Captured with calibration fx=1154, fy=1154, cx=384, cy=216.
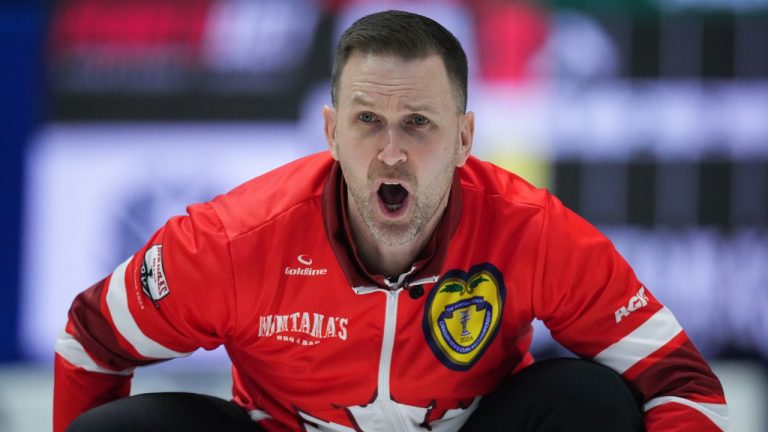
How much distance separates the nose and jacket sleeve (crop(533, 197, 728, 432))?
0.34 meters

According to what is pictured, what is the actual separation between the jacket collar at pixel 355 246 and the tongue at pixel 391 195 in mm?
84

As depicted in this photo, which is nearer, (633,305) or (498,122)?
(633,305)

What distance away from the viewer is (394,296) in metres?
2.29

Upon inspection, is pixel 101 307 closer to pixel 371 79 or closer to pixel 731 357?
pixel 371 79

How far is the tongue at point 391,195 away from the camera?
90.9 inches

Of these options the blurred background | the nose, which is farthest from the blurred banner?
the nose

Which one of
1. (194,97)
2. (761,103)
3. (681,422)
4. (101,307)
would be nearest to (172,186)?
(194,97)

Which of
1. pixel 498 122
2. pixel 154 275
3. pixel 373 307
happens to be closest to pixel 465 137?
pixel 373 307

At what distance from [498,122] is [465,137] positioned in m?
1.82

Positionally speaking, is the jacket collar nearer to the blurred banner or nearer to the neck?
the neck

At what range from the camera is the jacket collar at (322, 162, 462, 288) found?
228cm

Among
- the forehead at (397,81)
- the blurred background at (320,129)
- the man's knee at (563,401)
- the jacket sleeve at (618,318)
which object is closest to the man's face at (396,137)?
the forehead at (397,81)

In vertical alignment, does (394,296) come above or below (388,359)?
above

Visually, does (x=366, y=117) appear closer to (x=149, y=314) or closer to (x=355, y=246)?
(x=355, y=246)
